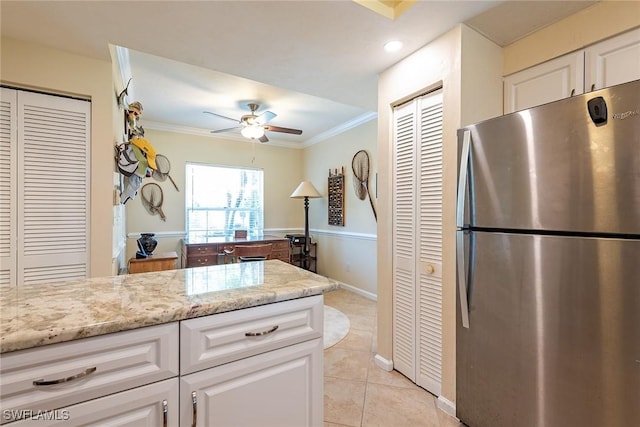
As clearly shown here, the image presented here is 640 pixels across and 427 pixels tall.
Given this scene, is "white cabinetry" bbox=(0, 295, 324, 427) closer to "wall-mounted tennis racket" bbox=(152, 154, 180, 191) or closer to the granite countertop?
→ the granite countertop

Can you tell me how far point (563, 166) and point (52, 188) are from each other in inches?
120

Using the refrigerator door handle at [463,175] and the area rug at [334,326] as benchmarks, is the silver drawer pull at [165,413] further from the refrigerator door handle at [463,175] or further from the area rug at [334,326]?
the area rug at [334,326]

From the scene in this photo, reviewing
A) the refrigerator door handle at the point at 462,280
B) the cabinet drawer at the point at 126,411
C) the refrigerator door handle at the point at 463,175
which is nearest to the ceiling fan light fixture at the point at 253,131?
the refrigerator door handle at the point at 463,175

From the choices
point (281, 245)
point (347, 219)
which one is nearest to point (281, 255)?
point (281, 245)

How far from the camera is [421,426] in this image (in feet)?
5.54

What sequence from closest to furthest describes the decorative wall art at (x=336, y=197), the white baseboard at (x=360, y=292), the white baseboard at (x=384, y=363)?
1. the white baseboard at (x=384, y=363)
2. the white baseboard at (x=360, y=292)
3. the decorative wall art at (x=336, y=197)

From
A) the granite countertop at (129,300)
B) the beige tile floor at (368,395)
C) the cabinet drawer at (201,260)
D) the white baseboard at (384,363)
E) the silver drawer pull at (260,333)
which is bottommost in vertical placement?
the beige tile floor at (368,395)

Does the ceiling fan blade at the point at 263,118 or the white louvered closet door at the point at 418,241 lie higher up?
the ceiling fan blade at the point at 263,118

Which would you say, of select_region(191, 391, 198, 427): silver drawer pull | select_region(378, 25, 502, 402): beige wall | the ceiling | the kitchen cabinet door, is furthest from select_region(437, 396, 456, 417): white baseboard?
the ceiling

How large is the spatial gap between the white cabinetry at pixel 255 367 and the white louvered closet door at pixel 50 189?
5.93 feet

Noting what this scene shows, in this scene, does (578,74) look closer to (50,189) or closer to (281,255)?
(50,189)

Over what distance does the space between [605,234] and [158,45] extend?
2.64m

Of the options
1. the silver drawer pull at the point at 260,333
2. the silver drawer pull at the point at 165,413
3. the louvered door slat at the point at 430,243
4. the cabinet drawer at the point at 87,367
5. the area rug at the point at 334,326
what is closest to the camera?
the cabinet drawer at the point at 87,367

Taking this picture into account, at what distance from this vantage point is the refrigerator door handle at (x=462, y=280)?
159cm
